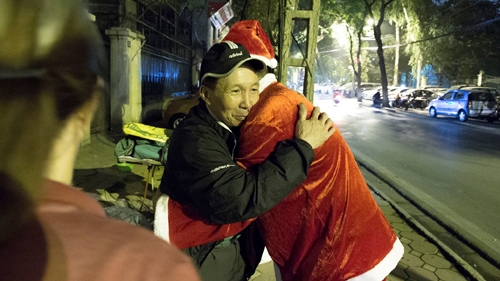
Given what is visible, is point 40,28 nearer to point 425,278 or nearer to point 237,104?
point 237,104

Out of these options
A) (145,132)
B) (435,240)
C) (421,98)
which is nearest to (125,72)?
(145,132)

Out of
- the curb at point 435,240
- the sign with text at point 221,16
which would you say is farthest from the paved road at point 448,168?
the sign with text at point 221,16

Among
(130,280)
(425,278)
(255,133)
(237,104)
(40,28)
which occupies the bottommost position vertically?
(425,278)

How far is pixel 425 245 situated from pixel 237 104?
11.9 ft

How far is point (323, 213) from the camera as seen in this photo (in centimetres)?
144

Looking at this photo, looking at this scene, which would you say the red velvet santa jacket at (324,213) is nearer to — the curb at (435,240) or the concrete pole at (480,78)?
the curb at (435,240)

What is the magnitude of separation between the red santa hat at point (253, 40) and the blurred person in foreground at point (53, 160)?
3.57ft

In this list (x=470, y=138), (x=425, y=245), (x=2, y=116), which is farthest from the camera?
(x=470, y=138)

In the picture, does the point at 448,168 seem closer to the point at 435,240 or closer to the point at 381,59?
the point at 435,240

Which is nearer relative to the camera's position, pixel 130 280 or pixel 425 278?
pixel 130 280

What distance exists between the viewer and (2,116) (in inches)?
18.5

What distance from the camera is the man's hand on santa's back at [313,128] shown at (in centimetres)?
144

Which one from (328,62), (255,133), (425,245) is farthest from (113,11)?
(328,62)

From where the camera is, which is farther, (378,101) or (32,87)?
(378,101)
